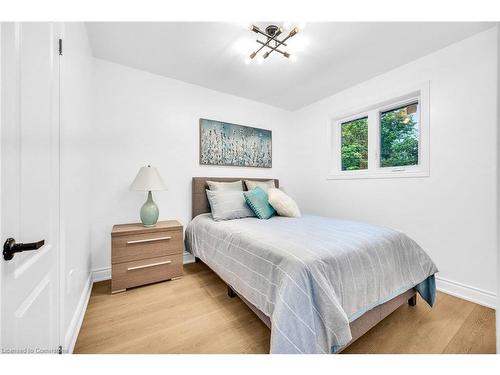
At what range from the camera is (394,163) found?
7.91 ft

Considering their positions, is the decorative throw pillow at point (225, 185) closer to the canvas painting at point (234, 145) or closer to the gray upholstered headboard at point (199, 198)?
the gray upholstered headboard at point (199, 198)

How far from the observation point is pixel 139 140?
2348 millimetres

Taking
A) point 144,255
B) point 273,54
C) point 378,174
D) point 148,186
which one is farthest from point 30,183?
point 378,174

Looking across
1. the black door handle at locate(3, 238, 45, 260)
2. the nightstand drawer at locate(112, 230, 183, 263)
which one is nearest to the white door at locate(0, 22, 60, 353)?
the black door handle at locate(3, 238, 45, 260)

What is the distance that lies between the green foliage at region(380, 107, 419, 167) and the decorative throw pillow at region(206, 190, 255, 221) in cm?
187

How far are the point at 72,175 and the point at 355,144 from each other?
3160 mm

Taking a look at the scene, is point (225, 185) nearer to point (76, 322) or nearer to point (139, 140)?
point (139, 140)

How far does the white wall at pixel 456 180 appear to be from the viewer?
5.48 ft

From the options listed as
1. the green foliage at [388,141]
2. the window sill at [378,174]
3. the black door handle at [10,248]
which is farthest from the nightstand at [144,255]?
the green foliage at [388,141]

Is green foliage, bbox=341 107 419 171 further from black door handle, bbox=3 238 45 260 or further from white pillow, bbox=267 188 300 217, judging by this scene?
black door handle, bbox=3 238 45 260

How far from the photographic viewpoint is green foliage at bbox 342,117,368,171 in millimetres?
2723
